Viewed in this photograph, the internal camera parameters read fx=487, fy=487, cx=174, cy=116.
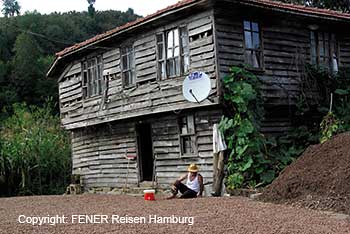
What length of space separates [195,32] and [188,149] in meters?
3.42

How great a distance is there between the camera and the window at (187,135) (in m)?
14.0

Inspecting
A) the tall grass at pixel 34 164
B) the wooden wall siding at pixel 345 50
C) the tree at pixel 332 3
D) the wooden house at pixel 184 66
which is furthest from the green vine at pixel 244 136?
the tree at pixel 332 3

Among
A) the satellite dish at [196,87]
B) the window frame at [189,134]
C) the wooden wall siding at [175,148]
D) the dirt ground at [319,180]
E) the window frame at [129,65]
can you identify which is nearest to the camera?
the dirt ground at [319,180]

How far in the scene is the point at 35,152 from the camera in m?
22.8

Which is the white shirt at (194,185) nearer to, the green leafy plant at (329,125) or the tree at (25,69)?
the green leafy plant at (329,125)

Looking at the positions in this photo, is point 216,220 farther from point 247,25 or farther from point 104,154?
point 104,154

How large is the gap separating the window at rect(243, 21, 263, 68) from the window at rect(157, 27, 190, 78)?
1.66 metres

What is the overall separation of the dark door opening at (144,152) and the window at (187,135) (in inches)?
106

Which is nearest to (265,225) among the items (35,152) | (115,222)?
(115,222)

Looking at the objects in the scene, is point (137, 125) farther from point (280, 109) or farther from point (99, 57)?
point (280, 109)

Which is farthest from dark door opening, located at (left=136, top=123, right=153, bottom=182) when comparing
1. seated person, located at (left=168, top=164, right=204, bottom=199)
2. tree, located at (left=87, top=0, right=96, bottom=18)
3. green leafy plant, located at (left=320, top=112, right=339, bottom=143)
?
tree, located at (left=87, top=0, right=96, bottom=18)

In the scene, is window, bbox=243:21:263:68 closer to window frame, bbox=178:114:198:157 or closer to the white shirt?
window frame, bbox=178:114:198:157

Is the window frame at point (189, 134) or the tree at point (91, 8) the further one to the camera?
the tree at point (91, 8)

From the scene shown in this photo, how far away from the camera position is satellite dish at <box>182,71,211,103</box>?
1277cm
